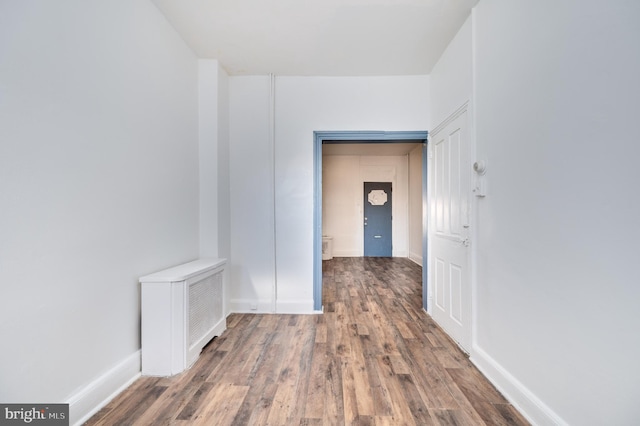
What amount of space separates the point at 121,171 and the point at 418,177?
6.33m

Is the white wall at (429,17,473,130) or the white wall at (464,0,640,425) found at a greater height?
the white wall at (429,17,473,130)

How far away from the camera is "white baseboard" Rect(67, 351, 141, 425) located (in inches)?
59.2

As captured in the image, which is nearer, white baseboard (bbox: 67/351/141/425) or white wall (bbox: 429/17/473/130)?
white baseboard (bbox: 67/351/141/425)

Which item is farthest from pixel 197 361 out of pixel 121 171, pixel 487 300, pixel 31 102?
pixel 487 300

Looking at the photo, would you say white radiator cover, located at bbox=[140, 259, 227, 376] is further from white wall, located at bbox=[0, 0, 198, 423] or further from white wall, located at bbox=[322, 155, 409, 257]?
white wall, located at bbox=[322, 155, 409, 257]

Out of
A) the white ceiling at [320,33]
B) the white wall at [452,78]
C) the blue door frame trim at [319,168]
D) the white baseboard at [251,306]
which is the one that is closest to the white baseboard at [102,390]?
the white baseboard at [251,306]

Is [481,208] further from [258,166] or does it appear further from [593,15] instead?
[258,166]

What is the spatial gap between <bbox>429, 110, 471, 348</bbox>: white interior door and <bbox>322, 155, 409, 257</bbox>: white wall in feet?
14.2

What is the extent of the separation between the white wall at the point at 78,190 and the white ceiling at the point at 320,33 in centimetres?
43

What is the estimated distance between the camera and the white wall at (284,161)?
130 inches

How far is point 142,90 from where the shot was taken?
2.09 meters

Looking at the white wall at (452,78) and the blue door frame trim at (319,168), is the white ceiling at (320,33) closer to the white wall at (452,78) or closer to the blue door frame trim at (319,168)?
the white wall at (452,78)

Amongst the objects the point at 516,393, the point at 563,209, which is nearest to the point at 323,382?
the point at 516,393

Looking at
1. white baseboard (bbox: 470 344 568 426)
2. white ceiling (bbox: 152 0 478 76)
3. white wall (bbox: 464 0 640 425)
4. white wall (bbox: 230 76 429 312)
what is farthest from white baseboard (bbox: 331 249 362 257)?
white wall (bbox: 464 0 640 425)
